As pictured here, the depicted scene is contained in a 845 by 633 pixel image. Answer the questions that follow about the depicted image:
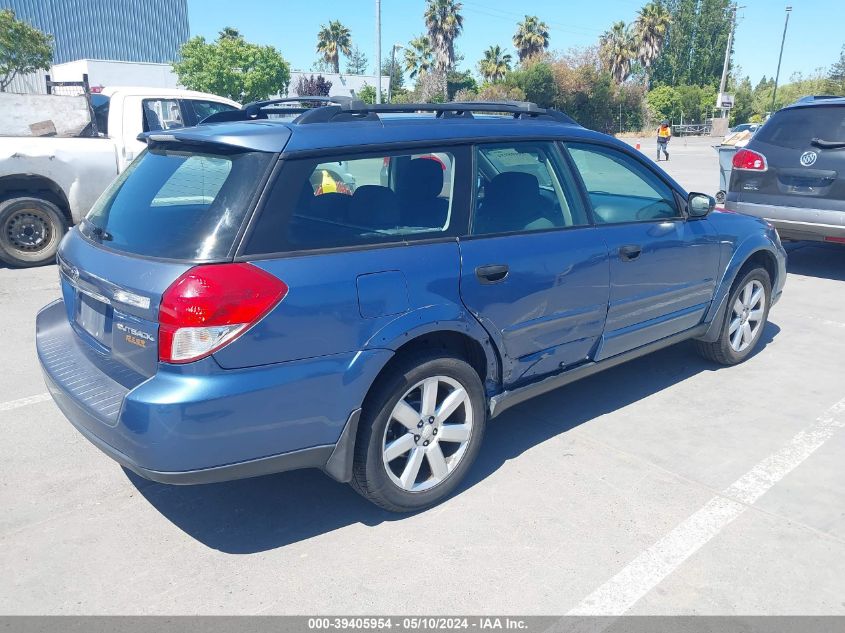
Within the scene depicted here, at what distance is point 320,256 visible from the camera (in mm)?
2871

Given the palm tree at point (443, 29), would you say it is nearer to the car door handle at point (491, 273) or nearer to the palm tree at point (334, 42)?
the palm tree at point (334, 42)

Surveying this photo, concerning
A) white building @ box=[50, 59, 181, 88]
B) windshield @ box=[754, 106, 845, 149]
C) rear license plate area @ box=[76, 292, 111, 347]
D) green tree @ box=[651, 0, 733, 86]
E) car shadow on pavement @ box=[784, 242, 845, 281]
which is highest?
green tree @ box=[651, 0, 733, 86]

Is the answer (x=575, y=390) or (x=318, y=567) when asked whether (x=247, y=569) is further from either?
(x=575, y=390)

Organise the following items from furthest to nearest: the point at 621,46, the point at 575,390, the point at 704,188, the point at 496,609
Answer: the point at 621,46
the point at 704,188
the point at 575,390
the point at 496,609

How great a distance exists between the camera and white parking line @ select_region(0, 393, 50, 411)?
4.46 metres

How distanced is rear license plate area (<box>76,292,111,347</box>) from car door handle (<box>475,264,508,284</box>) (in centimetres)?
160

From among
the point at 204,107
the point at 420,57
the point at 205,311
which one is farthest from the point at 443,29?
the point at 205,311

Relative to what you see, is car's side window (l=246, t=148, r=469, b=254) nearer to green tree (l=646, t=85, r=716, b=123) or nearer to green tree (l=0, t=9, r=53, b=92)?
green tree (l=0, t=9, r=53, b=92)

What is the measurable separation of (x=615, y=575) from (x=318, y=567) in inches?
47.4

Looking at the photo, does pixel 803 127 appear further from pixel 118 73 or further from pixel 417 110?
pixel 118 73

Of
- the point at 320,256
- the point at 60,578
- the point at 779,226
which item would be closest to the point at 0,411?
the point at 60,578

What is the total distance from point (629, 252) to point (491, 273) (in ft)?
3.59

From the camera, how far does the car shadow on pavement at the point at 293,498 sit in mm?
3213

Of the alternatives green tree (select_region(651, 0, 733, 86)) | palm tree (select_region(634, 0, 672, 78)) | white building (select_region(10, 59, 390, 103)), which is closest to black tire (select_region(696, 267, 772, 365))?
white building (select_region(10, 59, 390, 103))
